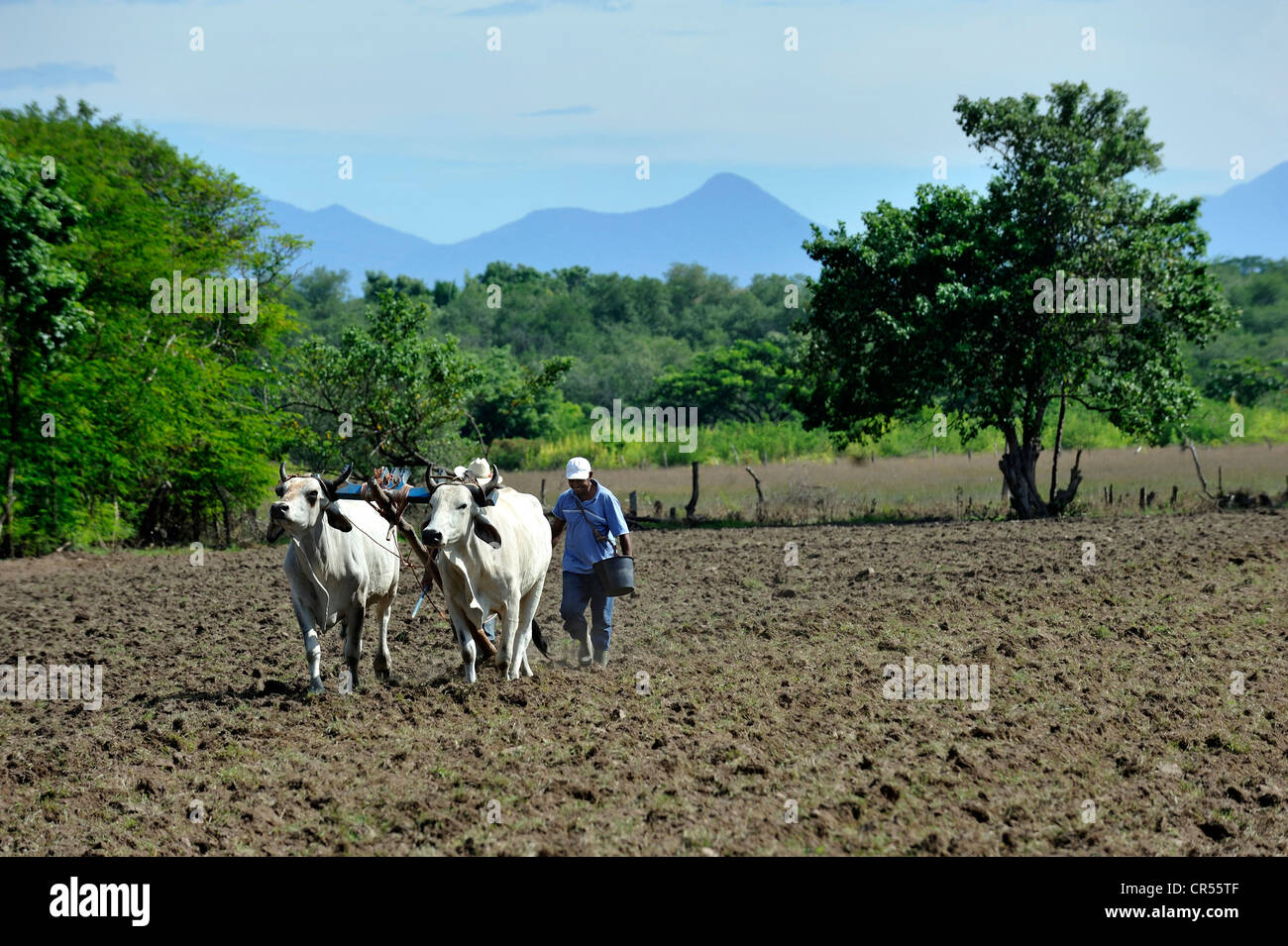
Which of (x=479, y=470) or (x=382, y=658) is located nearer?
(x=479, y=470)

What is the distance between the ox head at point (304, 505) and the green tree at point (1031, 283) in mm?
15017

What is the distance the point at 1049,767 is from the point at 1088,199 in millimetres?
17495

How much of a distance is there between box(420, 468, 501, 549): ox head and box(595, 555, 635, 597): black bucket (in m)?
0.97

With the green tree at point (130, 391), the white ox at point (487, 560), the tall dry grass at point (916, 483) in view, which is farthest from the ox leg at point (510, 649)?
the tall dry grass at point (916, 483)

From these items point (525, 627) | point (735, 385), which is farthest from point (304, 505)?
point (735, 385)

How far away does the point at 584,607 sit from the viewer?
9422 millimetres

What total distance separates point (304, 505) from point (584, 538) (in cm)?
213

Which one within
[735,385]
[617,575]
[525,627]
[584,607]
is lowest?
[525,627]

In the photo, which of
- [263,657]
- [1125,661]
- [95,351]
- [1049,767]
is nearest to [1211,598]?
[1125,661]

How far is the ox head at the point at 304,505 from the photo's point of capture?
26.3 ft

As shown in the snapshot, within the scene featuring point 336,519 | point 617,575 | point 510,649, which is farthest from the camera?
point 617,575

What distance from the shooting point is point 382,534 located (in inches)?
364

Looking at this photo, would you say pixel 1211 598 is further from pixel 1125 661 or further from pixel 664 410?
pixel 664 410

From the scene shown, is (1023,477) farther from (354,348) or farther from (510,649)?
(510,649)
